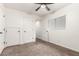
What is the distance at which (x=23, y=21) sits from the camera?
221cm

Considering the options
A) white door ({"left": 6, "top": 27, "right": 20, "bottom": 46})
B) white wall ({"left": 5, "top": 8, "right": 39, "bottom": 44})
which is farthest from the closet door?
white door ({"left": 6, "top": 27, "right": 20, "bottom": 46})

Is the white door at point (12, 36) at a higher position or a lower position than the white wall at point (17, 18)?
lower

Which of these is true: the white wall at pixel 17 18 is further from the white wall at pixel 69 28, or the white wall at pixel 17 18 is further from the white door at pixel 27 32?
the white wall at pixel 69 28

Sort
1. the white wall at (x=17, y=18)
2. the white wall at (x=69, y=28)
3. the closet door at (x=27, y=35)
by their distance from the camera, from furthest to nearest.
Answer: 1. the closet door at (x=27, y=35)
2. the white wall at (x=69, y=28)
3. the white wall at (x=17, y=18)

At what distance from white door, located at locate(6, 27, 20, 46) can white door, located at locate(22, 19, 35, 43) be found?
0.25 m

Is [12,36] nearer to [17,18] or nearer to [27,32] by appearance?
[27,32]

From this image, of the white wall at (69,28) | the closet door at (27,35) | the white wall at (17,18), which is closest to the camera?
the white wall at (17,18)

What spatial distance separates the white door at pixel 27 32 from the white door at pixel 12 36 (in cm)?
25

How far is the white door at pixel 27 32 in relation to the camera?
7.62ft

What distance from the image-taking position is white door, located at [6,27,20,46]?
238cm

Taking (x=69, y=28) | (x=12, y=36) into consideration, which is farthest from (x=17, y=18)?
(x=69, y=28)

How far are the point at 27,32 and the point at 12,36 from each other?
577mm

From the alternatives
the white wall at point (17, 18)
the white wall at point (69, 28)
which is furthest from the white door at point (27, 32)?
the white wall at point (69, 28)

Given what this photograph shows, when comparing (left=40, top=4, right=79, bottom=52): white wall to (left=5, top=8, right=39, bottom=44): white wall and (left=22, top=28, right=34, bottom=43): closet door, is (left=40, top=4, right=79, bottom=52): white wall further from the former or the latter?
(left=22, top=28, right=34, bottom=43): closet door
